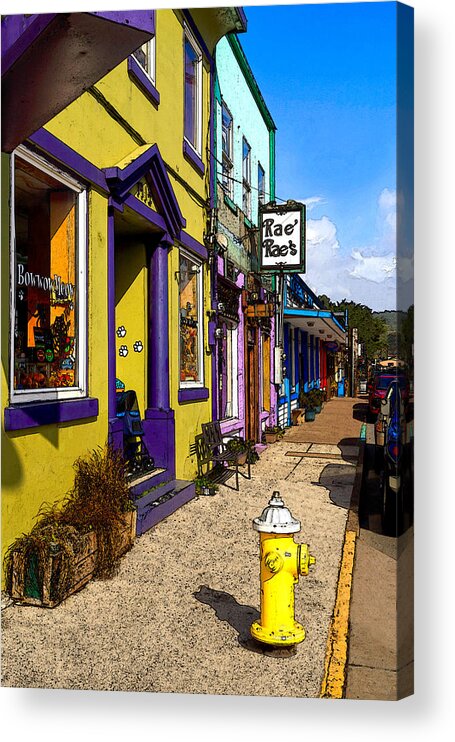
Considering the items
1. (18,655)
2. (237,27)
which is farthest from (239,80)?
(18,655)

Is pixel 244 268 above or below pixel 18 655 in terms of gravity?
above

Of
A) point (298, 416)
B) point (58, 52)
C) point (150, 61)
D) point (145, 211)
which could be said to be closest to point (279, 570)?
point (298, 416)

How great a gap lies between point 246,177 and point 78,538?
7.34 ft

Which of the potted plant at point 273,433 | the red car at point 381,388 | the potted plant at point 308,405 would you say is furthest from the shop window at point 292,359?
the red car at point 381,388

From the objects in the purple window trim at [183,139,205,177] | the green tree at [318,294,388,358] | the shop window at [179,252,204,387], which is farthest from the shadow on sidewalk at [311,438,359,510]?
the purple window trim at [183,139,205,177]

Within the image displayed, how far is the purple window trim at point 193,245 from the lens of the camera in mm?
4543

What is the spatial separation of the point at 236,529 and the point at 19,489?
1224mm

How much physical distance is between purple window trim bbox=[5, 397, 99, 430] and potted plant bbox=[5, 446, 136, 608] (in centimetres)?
26

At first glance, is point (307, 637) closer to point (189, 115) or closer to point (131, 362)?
point (131, 362)

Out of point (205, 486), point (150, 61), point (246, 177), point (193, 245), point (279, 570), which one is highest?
point (150, 61)

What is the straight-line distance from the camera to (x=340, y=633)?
3242mm

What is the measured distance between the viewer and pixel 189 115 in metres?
4.61

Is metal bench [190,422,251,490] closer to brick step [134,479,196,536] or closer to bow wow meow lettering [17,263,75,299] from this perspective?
brick step [134,479,196,536]

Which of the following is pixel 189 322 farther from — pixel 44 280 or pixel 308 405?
pixel 44 280
